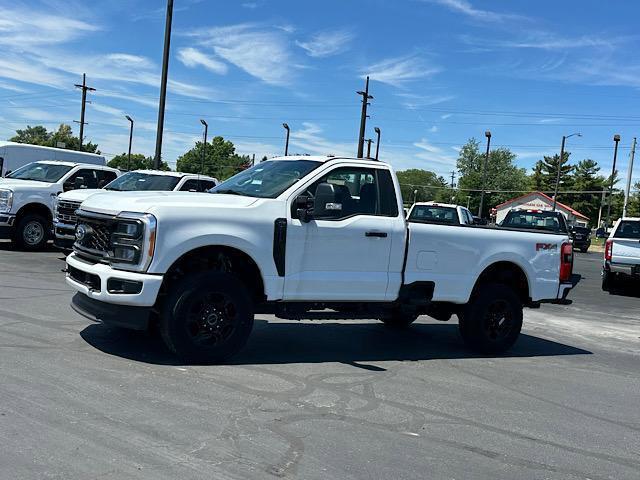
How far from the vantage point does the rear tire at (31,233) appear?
14180mm

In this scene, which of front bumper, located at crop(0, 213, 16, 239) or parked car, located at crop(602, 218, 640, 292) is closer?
front bumper, located at crop(0, 213, 16, 239)

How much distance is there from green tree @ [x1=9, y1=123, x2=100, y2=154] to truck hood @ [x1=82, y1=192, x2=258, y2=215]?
225 feet

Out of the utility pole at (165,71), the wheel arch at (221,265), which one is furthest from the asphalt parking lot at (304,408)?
the utility pole at (165,71)

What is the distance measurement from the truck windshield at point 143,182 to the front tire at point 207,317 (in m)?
8.66

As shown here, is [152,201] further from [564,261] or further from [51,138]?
[51,138]

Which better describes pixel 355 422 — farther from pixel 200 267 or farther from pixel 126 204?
pixel 126 204

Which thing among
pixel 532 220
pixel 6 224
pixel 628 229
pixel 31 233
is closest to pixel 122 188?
pixel 31 233

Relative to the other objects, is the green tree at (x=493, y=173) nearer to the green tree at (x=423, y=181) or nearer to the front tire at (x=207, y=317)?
the green tree at (x=423, y=181)

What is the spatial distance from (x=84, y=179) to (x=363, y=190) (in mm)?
10301

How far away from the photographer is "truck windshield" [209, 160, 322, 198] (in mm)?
Result: 6648

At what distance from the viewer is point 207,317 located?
6.01 m

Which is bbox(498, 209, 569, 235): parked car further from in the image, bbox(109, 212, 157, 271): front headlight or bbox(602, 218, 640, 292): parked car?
bbox(109, 212, 157, 271): front headlight

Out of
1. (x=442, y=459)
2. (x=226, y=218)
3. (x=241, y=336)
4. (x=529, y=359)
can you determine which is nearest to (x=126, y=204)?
(x=226, y=218)

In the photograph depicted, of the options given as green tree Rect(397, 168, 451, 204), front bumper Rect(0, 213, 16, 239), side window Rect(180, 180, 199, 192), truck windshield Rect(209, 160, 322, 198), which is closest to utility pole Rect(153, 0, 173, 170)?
side window Rect(180, 180, 199, 192)
